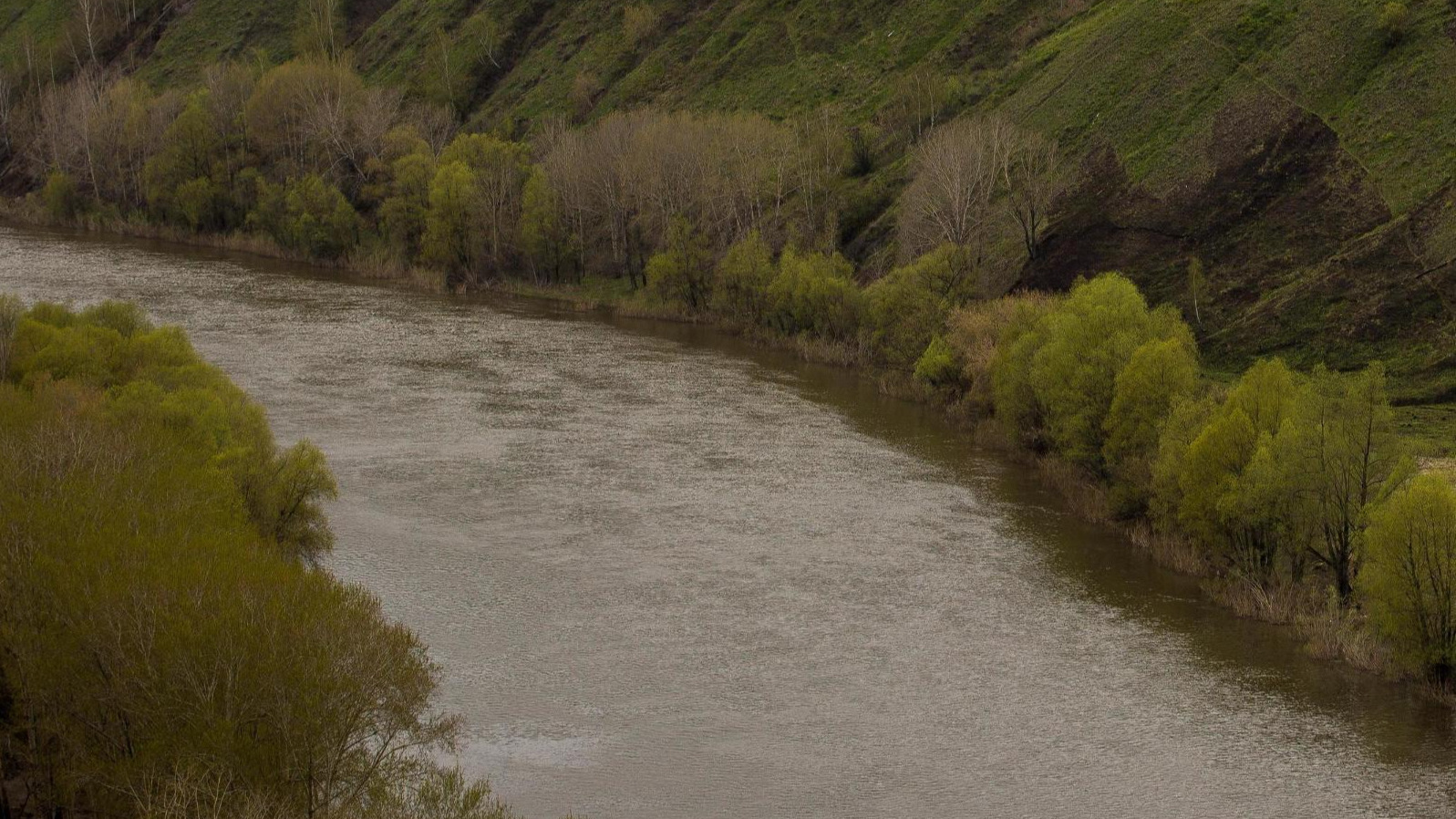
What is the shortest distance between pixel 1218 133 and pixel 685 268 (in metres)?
35.1

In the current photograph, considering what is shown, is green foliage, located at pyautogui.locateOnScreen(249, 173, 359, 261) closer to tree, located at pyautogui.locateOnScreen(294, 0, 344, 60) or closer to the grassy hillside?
the grassy hillside

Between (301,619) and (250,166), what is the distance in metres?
112

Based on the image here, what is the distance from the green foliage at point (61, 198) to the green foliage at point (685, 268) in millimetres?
67542

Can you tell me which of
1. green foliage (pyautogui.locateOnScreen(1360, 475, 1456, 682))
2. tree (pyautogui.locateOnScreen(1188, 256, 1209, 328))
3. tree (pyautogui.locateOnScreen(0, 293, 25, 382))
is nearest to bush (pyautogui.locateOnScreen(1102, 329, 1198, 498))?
green foliage (pyautogui.locateOnScreen(1360, 475, 1456, 682))

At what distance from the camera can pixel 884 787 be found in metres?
33.6

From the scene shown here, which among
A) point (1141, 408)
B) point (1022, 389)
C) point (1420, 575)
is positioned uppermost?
point (1141, 408)

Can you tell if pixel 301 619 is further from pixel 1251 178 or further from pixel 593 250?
pixel 593 250

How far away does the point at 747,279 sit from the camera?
9219 centimetres

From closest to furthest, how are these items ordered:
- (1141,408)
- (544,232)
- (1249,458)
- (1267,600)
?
(1267,600), (1249,458), (1141,408), (544,232)

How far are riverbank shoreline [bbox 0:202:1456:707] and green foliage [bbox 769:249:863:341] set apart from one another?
1.34 metres

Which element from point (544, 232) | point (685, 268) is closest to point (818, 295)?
point (685, 268)

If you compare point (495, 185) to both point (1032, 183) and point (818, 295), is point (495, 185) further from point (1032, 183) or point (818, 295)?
point (1032, 183)

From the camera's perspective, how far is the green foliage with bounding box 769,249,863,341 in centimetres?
8538

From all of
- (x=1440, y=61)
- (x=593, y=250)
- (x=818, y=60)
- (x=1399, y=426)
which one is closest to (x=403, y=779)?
(x=1399, y=426)
